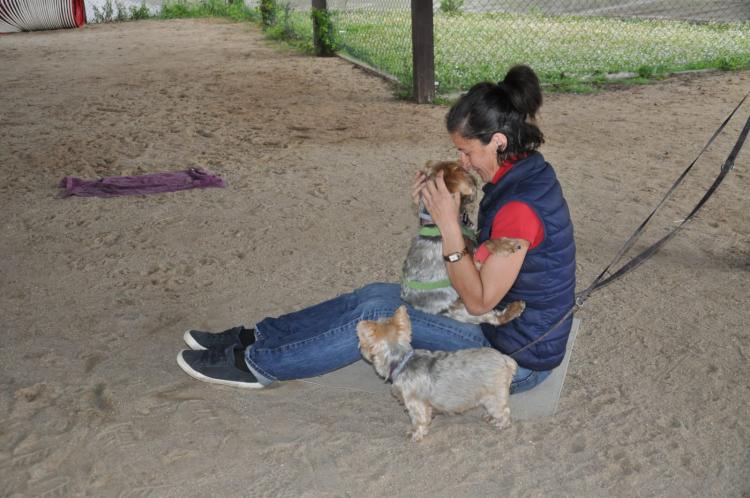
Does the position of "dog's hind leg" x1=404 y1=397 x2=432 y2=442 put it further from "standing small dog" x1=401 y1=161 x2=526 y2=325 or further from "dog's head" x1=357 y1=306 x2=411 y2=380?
"standing small dog" x1=401 y1=161 x2=526 y2=325

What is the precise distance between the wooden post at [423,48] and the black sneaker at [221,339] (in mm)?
5267

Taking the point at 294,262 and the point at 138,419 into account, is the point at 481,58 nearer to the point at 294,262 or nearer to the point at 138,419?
the point at 294,262

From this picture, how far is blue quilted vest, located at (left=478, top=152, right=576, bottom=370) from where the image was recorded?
2547 millimetres

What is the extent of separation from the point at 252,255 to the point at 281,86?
16.0 feet

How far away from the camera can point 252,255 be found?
15.2ft

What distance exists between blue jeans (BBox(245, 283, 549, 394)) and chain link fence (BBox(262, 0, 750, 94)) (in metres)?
5.74

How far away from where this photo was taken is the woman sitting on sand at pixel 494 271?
2527mm

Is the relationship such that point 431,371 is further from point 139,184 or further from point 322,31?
point 322,31

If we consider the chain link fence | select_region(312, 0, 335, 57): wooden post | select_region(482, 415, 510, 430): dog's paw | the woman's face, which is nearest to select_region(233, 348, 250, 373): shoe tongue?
select_region(482, 415, 510, 430): dog's paw

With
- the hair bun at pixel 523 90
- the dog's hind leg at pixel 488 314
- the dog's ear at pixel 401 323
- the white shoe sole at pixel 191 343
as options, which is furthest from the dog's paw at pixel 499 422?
the white shoe sole at pixel 191 343

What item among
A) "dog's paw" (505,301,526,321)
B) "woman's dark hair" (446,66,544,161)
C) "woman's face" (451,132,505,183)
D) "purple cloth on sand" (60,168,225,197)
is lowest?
"purple cloth on sand" (60,168,225,197)

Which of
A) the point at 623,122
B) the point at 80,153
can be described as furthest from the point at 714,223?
the point at 80,153

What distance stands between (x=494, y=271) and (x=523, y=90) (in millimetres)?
623

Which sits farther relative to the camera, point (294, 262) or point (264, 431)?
point (294, 262)
